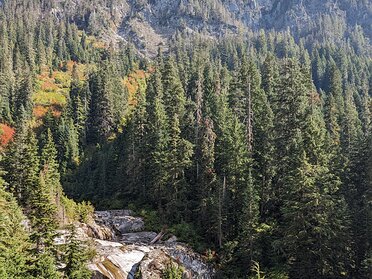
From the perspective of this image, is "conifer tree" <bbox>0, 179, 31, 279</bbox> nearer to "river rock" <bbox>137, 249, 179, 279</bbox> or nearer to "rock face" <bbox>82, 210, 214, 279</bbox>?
"rock face" <bbox>82, 210, 214, 279</bbox>

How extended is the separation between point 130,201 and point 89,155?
3116cm

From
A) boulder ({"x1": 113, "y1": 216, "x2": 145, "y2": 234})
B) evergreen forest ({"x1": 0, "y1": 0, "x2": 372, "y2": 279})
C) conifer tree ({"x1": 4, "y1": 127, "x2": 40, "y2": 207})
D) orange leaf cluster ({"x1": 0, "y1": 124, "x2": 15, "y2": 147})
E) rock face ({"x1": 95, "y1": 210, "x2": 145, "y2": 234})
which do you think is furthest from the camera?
orange leaf cluster ({"x1": 0, "y1": 124, "x2": 15, "y2": 147})

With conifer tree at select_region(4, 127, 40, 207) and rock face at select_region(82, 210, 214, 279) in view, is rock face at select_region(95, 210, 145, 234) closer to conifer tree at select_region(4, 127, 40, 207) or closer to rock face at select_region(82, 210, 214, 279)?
rock face at select_region(82, 210, 214, 279)

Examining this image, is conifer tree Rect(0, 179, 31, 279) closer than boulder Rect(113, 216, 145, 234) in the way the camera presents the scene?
Yes

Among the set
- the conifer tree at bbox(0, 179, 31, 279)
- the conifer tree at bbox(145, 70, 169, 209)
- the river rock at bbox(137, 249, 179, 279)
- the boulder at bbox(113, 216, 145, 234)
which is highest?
the conifer tree at bbox(145, 70, 169, 209)

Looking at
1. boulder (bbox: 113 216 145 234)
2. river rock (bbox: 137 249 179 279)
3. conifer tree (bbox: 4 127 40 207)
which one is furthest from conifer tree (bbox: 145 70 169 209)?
conifer tree (bbox: 4 127 40 207)

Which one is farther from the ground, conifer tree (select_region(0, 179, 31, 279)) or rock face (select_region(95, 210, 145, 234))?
conifer tree (select_region(0, 179, 31, 279))

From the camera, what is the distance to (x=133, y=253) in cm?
4156

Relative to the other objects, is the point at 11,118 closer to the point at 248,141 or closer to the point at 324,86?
the point at 248,141

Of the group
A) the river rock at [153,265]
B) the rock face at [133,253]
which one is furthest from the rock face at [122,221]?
the river rock at [153,265]

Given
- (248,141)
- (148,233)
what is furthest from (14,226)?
(248,141)

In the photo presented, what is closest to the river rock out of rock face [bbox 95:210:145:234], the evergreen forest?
the evergreen forest

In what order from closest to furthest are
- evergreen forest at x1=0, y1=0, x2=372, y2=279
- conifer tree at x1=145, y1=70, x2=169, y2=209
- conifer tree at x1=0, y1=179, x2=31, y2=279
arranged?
conifer tree at x1=0, y1=179, x2=31, y2=279
evergreen forest at x1=0, y1=0, x2=372, y2=279
conifer tree at x1=145, y1=70, x2=169, y2=209

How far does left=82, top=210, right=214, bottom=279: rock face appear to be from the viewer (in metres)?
38.2
